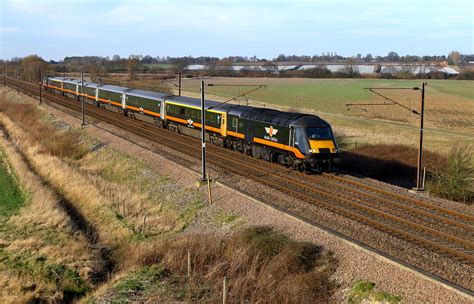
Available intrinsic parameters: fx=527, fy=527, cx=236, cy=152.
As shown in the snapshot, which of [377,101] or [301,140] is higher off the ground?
[301,140]

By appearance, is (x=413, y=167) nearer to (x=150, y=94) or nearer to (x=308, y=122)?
(x=308, y=122)

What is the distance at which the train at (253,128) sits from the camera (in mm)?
28188

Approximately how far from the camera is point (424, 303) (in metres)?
13.1

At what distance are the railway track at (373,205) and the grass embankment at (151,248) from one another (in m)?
3.81

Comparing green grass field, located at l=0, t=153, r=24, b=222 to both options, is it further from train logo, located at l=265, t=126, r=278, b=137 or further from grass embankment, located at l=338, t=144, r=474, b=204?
grass embankment, located at l=338, t=144, r=474, b=204

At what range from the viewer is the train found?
28188 millimetres

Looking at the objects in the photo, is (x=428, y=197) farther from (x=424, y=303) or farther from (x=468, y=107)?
(x=468, y=107)

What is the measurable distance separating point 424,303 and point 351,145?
34925 millimetres

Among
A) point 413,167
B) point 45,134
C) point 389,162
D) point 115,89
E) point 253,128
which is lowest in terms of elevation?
point 413,167

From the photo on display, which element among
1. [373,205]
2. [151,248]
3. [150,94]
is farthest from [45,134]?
[373,205]

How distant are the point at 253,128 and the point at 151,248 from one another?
15114 millimetres

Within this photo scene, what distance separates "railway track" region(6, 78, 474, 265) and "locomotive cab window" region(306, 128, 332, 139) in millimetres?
2185

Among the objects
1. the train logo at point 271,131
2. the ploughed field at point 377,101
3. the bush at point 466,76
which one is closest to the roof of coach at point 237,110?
the train logo at point 271,131

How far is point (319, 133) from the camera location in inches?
1117
